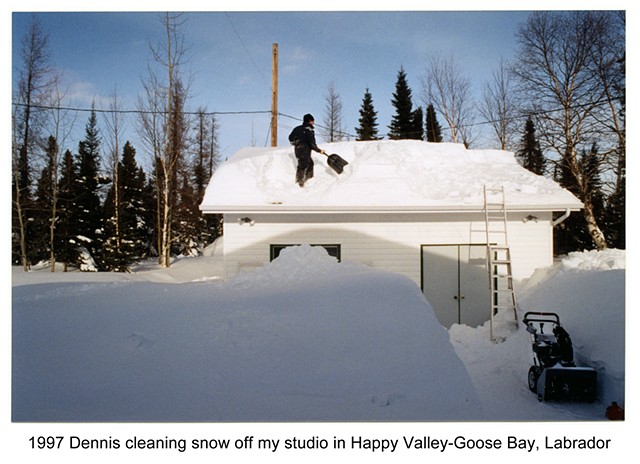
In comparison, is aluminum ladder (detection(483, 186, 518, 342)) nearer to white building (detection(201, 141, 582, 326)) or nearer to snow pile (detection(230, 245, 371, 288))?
white building (detection(201, 141, 582, 326))

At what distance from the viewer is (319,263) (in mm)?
5387

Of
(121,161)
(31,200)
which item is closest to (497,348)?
(31,200)

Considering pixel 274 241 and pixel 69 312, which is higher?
pixel 274 241

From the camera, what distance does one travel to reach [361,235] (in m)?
7.38

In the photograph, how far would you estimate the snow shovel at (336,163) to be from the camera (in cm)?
824

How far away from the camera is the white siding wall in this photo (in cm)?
736

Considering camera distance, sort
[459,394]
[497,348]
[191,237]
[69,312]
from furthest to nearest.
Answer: [191,237], [497,348], [69,312], [459,394]

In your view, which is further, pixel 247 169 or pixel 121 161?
pixel 121 161

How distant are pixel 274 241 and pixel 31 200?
8.11 meters

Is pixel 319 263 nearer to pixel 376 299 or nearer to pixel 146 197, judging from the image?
pixel 376 299

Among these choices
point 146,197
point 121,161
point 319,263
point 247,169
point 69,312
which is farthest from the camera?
point 146,197

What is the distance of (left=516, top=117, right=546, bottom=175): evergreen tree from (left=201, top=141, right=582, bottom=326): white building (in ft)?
16.4

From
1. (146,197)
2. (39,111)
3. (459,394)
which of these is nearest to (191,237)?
(146,197)

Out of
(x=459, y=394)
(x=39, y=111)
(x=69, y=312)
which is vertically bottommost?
(x=459, y=394)
